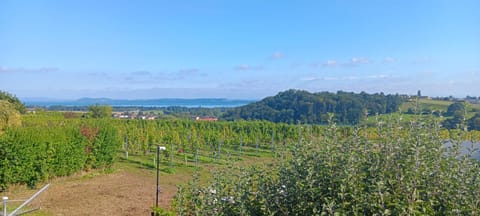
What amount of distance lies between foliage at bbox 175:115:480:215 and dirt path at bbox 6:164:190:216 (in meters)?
7.94

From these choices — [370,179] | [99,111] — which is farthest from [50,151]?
[99,111]

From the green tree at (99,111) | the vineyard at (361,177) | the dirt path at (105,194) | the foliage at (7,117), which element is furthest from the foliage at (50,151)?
the green tree at (99,111)

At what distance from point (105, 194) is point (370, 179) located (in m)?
12.0

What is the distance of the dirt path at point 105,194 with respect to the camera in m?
10.9

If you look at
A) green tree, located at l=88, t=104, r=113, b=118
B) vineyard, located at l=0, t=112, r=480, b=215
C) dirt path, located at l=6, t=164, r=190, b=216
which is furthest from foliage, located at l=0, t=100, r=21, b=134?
green tree, located at l=88, t=104, r=113, b=118

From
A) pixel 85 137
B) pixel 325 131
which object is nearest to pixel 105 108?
pixel 85 137

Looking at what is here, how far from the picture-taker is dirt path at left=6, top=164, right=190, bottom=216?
1090cm

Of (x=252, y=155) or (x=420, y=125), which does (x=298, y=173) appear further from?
(x=252, y=155)

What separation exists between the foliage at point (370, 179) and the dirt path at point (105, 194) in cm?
794

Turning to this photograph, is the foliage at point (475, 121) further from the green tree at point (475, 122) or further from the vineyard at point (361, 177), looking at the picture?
the vineyard at point (361, 177)

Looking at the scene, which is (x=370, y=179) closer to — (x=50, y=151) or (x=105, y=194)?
(x=105, y=194)

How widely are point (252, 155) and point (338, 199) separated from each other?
23.9 meters

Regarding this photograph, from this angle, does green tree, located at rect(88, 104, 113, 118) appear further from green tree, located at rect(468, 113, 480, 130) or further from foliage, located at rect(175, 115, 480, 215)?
foliage, located at rect(175, 115, 480, 215)

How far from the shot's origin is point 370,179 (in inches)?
113
